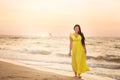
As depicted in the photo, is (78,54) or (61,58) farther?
(61,58)

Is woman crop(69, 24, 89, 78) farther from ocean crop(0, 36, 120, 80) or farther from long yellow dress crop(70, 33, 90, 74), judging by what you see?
ocean crop(0, 36, 120, 80)

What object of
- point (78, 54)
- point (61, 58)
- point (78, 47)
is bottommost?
point (61, 58)

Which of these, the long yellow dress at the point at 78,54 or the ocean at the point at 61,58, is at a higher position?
the long yellow dress at the point at 78,54

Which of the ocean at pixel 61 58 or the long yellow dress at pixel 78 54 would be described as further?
the ocean at pixel 61 58

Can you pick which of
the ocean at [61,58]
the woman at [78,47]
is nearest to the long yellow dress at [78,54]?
the woman at [78,47]

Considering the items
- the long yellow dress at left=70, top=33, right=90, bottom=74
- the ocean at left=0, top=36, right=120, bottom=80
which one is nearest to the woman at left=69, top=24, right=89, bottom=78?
the long yellow dress at left=70, top=33, right=90, bottom=74

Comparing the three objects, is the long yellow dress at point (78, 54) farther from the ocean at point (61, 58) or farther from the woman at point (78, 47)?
the ocean at point (61, 58)

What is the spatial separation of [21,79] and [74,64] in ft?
7.85

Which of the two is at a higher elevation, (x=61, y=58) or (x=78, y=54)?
(x=78, y=54)

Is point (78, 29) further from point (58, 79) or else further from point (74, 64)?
point (58, 79)

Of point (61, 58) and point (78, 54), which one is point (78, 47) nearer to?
point (78, 54)

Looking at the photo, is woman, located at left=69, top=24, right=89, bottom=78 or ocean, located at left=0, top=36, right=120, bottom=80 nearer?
woman, located at left=69, top=24, right=89, bottom=78

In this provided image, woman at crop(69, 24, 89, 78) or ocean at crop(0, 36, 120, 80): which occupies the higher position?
woman at crop(69, 24, 89, 78)

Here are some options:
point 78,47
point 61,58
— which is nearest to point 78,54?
point 78,47
